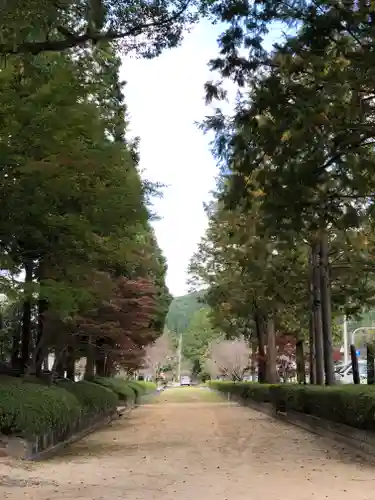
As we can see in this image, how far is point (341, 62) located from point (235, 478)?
6.06 m

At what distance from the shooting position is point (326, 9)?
8.16 m

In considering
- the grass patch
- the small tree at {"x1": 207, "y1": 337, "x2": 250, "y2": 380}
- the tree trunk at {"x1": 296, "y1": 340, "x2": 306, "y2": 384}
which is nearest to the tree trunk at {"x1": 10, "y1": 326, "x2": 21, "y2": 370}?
the tree trunk at {"x1": 296, "y1": 340, "x2": 306, "y2": 384}

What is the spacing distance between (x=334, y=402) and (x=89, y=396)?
7.26 m

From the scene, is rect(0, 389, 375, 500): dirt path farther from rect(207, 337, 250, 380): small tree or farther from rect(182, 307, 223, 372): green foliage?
rect(182, 307, 223, 372): green foliage

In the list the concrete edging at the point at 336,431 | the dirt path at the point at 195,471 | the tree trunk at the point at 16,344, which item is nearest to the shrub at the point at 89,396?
the dirt path at the point at 195,471

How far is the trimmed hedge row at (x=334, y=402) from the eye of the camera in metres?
11.0

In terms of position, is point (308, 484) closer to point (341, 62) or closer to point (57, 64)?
point (341, 62)

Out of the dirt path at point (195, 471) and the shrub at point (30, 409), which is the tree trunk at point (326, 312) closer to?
the dirt path at point (195, 471)

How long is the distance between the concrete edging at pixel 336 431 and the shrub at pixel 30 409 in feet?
18.3

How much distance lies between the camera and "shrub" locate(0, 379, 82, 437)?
9.75 m

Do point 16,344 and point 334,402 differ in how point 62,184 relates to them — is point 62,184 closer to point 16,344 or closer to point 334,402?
point 334,402

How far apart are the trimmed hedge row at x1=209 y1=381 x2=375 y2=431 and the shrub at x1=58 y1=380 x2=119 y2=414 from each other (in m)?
5.88

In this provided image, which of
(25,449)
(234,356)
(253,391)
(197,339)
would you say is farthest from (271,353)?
(197,339)

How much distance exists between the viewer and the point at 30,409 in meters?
10.2
